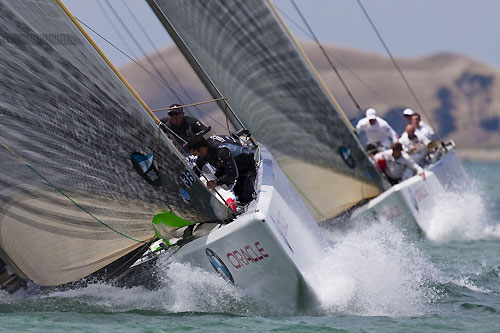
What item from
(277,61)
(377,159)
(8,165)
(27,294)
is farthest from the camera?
(377,159)

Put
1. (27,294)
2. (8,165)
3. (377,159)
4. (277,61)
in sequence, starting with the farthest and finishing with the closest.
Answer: (377,159) < (277,61) < (27,294) < (8,165)

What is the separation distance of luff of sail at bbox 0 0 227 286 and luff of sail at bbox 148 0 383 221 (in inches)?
150

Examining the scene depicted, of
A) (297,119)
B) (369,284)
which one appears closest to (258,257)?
(369,284)

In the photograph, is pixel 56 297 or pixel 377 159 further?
pixel 377 159

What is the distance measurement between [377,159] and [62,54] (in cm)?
541

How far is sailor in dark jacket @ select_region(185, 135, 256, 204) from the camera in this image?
6125 millimetres

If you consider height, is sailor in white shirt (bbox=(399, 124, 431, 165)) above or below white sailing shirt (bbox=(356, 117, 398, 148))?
below

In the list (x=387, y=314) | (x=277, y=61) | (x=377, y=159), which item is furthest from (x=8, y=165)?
(x=377, y=159)

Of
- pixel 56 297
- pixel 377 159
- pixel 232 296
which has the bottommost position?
pixel 377 159

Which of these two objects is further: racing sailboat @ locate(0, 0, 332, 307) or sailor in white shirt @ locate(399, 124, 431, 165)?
sailor in white shirt @ locate(399, 124, 431, 165)

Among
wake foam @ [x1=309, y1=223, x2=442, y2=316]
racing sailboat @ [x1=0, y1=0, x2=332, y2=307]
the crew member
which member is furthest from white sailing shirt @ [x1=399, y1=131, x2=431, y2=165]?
racing sailboat @ [x1=0, y1=0, x2=332, y2=307]

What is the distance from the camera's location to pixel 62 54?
5668 mm

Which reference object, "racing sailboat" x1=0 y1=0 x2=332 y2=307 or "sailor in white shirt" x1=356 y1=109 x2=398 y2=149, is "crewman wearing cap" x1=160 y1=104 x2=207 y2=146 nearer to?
"racing sailboat" x1=0 y1=0 x2=332 y2=307

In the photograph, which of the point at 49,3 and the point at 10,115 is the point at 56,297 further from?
the point at 49,3
